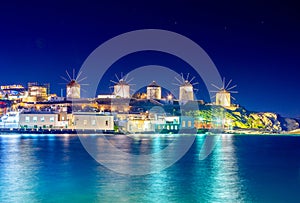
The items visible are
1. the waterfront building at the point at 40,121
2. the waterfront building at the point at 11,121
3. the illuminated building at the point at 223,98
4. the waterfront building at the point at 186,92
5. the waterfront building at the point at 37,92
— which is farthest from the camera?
the illuminated building at the point at 223,98

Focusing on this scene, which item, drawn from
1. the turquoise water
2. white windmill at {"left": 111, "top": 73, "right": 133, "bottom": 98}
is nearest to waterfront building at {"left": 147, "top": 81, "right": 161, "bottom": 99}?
white windmill at {"left": 111, "top": 73, "right": 133, "bottom": 98}

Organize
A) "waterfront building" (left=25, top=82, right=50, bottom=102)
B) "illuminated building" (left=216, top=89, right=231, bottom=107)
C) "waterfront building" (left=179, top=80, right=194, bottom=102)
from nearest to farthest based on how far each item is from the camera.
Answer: "waterfront building" (left=25, top=82, right=50, bottom=102)
"waterfront building" (left=179, top=80, right=194, bottom=102)
"illuminated building" (left=216, top=89, right=231, bottom=107)

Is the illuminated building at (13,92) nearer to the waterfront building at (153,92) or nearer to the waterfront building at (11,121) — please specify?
the waterfront building at (153,92)

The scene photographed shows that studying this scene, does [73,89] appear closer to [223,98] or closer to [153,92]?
[153,92]

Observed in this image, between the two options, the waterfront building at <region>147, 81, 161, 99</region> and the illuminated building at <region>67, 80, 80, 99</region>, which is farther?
the waterfront building at <region>147, 81, 161, 99</region>

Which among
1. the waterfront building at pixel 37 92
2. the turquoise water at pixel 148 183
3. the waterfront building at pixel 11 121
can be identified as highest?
the waterfront building at pixel 37 92

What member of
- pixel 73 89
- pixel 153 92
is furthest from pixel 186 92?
pixel 73 89

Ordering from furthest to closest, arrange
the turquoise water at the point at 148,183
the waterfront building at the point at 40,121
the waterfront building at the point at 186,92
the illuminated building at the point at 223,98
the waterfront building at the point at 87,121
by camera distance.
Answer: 1. the illuminated building at the point at 223,98
2. the waterfront building at the point at 186,92
3. the waterfront building at the point at 87,121
4. the waterfront building at the point at 40,121
5. the turquoise water at the point at 148,183

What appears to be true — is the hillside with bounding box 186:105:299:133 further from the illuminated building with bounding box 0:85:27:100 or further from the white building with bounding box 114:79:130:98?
the illuminated building with bounding box 0:85:27:100

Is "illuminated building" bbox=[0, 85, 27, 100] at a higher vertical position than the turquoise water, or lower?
higher

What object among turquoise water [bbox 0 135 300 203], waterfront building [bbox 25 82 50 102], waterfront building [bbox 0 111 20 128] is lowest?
turquoise water [bbox 0 135 300 203]

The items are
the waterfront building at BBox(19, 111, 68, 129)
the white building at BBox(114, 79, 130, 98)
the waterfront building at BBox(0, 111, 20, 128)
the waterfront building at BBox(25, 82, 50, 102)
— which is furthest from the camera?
the white building at BBox(114, 79, 130, 98)

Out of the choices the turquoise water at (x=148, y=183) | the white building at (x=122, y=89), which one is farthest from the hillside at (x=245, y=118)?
the turquoise water at (x=148, y=183)

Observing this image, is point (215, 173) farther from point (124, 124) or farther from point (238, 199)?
point (124, 124)
